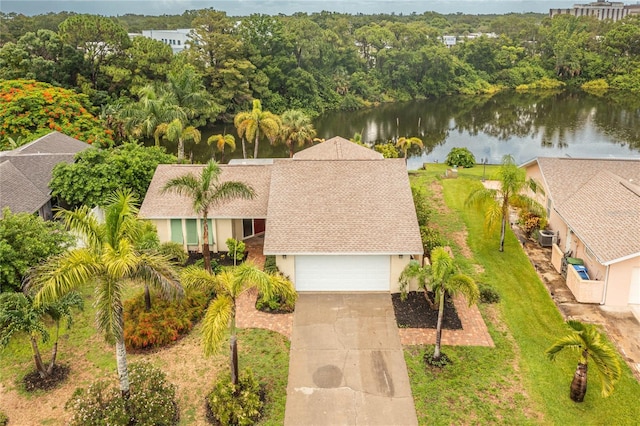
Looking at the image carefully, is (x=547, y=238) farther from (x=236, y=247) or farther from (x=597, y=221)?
(x=236, y=247)

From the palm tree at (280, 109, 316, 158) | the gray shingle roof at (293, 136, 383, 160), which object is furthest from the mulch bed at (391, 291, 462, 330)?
the palm tree at (280, 109, 316, 158)

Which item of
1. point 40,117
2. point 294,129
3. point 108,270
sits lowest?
point 294,129

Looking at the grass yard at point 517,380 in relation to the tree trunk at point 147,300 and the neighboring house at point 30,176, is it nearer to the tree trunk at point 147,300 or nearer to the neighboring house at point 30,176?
the tree trunk at point 147,300

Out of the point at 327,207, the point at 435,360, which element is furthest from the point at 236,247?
the point at 435,360

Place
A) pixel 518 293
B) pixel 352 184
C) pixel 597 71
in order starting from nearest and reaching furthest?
pixel 518 293 < pixel 352 184 < pixel 597 71

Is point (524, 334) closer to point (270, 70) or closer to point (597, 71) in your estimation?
point (270, 70)

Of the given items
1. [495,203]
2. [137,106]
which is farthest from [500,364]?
[137,106]

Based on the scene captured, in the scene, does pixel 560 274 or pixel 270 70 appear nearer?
pixel 560 274
